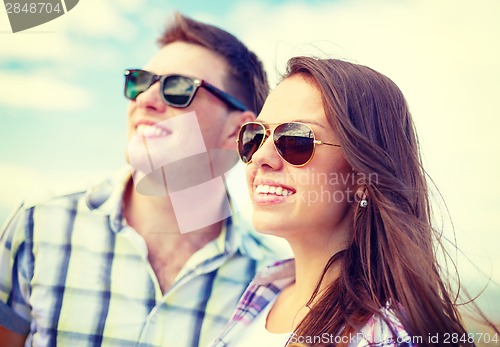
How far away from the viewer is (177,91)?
2.26 meters

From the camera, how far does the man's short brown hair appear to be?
2430mm

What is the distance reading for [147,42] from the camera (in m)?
2.48

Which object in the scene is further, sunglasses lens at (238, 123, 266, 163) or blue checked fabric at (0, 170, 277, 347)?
blue checked fabric at (0, 170, 277, 347)

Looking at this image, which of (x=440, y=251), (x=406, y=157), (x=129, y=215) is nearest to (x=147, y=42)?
(x=129, y=215)

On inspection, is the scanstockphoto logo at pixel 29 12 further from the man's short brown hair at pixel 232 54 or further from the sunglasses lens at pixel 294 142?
the sunglasses lens at pixel 294 142

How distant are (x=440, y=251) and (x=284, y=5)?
1294 millimetres

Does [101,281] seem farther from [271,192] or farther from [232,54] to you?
[232,54]

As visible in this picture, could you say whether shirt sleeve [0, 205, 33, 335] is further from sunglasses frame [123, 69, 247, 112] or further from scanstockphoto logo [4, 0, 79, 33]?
scanstockphoto logo [4, 0, 79, 33]

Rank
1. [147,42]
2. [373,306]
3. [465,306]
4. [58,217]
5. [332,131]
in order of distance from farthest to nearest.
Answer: [147,42]
[58,217]
[465,306]
[332,131]
[373,306]

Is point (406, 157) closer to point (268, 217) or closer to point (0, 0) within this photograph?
point (268, 217)

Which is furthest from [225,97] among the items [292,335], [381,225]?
[292,335]

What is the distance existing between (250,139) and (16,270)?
1.23 meters

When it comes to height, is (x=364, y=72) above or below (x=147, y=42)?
below

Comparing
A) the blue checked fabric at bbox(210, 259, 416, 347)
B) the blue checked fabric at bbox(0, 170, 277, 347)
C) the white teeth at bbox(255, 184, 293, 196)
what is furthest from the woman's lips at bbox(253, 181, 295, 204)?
the blue checked fabric at bbox(0, 170, 277, 347)
